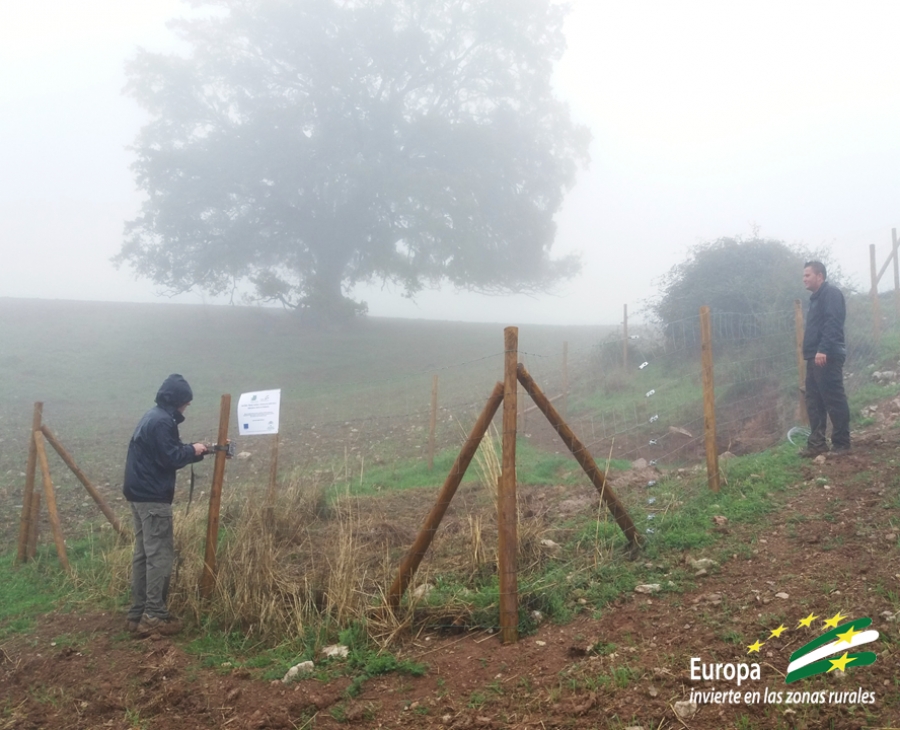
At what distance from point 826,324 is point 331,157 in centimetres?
2300

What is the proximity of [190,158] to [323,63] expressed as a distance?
606cm

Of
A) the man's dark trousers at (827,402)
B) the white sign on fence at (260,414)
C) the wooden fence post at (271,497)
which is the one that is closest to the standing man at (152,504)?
the white sign on fence at (260,414)

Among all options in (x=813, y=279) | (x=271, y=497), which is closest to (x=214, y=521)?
(x=271, y=497)

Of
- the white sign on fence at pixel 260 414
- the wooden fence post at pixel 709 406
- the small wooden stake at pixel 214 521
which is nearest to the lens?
the small wooden stake at pixel 214 521

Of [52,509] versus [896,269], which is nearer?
[52,509]

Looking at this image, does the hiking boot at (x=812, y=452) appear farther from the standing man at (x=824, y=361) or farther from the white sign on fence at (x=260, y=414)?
the white sign on fence at (x=260, y=414)

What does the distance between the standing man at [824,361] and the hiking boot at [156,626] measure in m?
5.58

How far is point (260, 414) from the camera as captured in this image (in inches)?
230

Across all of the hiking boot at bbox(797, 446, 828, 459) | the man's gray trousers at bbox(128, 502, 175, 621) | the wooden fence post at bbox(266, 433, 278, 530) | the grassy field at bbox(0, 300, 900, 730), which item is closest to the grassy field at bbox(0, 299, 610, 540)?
the grassy field at bbox(0, 300, 900, 730)

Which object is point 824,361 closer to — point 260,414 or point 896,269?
point 260,414

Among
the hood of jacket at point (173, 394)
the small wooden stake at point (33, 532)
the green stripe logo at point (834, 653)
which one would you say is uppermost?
the hood of jacket at point (173, 394)

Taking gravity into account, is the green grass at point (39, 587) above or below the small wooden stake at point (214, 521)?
below

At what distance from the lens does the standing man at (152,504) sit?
5.14 metres

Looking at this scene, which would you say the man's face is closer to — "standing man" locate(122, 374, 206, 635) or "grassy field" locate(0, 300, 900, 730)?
"grassy field" locate(0, 300, 900, 730)
